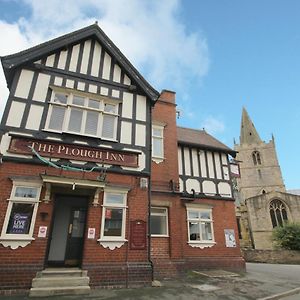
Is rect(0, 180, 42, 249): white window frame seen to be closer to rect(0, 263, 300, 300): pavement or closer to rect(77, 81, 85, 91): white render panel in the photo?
rect(0, 263, 300, 300): pavement

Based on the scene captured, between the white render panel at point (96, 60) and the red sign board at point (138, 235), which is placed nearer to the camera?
the red sign board at point (138, 235)

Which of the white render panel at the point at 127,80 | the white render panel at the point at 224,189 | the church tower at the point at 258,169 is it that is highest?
the church tower at the point at 258,169

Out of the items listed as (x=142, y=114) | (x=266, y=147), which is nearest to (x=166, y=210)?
(x=142, y=114)

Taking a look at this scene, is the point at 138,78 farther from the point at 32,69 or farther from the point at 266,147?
the point at 266,147

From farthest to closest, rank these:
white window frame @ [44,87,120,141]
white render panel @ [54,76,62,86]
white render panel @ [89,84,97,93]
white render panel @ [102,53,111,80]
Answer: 1. white render panel @ [102,53,111,80]
2. white render panel @ [89,84,97,93]
3. white render panel @ [54,76,62,86]
4. white window frame @ [44,87,120,141]

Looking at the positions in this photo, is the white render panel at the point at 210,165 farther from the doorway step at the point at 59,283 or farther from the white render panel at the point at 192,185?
the doorway step at the point at 59,283

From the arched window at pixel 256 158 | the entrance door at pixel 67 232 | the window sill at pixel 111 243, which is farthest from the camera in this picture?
the arched window at pixel 256 158

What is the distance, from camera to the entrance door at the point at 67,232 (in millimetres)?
8773

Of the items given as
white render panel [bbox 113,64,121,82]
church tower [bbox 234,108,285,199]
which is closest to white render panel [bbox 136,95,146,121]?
white render panel [bbox 113,64,121,82]

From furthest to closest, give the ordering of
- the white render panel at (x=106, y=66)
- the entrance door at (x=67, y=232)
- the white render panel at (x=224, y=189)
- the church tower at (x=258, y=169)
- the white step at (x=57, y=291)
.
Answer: the church tower at (x=258, y=169) < the white render panel at (x=224, y=189) < the white render panel at (x=106, y=66) < the entrance door at (x=67, y=232) < the white step at (x=57, y=291)

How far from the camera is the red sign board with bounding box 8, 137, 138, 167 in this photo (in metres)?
8.43

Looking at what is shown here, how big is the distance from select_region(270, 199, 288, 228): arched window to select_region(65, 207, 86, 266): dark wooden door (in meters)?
32.2

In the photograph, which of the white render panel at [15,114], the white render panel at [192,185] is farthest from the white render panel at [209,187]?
the white render panel at [15,114]

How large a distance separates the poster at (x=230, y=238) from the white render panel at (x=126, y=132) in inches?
306
